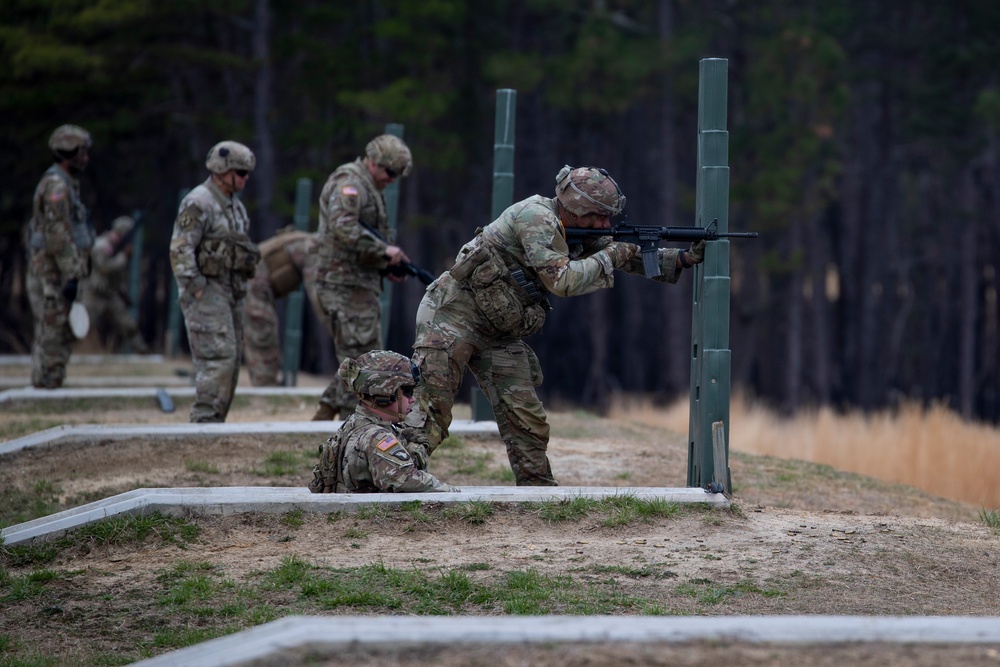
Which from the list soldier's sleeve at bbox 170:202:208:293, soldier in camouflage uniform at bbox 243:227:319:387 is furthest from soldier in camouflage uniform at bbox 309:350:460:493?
soldier in camouflage uniform at bbox 243:227:319:387

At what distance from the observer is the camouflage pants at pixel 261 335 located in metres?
12.8

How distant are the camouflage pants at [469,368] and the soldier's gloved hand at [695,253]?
975 mm

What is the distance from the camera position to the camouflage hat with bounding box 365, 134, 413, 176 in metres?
9.25

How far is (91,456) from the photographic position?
882 cm

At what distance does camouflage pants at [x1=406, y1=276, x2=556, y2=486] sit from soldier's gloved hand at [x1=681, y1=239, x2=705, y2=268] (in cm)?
98

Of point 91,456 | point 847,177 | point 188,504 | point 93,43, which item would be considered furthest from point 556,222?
point 847,177

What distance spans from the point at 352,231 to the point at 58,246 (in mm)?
3680

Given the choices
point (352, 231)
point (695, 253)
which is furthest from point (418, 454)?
point (352, 231)

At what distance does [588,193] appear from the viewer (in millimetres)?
7000

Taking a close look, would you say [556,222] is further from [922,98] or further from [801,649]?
[922,98]

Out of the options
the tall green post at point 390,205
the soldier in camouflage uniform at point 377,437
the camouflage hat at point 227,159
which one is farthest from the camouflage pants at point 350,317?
the soldier in camouflage uniform at point 377,437

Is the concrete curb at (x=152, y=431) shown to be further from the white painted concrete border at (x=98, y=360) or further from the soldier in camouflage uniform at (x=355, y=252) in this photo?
the white painted concrete border at (x=98, y=360)

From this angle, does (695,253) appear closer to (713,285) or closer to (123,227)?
(713,285)

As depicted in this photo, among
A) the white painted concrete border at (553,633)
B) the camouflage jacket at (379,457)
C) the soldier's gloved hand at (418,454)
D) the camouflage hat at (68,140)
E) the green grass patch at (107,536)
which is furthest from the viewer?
the camouflage hat at (68,140)
